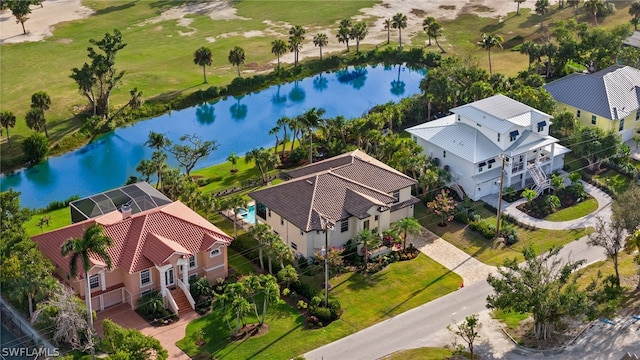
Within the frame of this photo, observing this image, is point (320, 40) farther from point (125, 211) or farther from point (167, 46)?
point (125, 211)

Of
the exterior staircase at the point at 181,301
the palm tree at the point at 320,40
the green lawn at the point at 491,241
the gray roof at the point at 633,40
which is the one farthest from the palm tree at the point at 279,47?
the exterior staircase at the point at 181,301

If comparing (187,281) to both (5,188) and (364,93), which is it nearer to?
(5,188)

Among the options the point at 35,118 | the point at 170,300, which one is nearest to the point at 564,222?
the point at 170,300

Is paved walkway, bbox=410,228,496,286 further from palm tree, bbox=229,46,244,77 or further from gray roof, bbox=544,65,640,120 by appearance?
palm tree, bbox=229,46,244,77

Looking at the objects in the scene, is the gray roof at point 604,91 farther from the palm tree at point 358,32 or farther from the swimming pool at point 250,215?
the swimming pool at point 250,215

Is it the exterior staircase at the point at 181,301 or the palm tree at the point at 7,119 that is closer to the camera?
the exterior staircase at the point at 181,301
